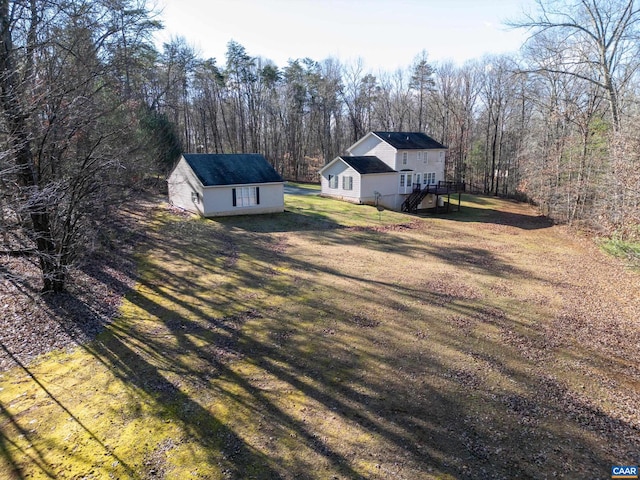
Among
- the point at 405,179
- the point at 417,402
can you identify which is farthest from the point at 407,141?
the point at 417,402

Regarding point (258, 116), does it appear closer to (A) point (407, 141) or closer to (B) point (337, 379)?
(A) point (407, 141)

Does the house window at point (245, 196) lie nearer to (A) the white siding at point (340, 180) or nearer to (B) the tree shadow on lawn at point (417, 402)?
(A) the white siding at point (340, 180)

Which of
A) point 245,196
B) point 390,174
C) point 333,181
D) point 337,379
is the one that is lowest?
point 337,379

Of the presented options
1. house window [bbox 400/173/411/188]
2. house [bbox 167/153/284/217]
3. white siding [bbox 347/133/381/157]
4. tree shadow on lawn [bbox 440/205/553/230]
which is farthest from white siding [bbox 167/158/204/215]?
tree shadow on lawn [bbox 440/205/553/230]

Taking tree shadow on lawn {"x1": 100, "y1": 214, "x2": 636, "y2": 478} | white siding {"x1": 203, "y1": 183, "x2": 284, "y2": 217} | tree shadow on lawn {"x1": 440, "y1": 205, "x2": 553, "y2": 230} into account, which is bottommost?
tree shadow on lawn {"x1": 100, "y1": 214, "x2": 636, "y2": 478}

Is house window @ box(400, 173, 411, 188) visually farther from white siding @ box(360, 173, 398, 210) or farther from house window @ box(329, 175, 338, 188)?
house window @ box(329, 175, 338, 188)

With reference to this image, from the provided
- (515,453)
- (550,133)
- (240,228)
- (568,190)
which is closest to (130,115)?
(240,228)

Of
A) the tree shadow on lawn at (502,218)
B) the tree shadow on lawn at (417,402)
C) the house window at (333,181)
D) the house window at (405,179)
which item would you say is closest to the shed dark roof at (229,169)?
the house window at (333,181)

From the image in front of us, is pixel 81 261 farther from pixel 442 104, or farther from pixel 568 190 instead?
pixel 442 104
